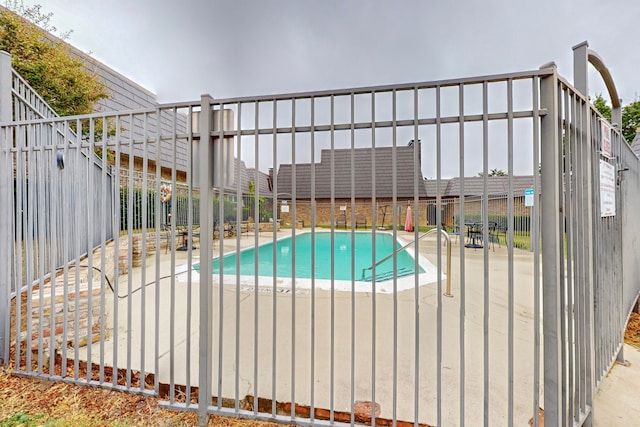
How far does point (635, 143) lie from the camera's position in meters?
5.36

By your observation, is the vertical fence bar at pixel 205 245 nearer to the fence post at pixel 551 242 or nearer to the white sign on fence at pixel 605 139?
the fence post at pixel 551 242

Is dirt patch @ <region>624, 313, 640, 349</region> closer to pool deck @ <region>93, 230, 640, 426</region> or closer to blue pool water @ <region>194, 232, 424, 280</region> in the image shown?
pool deck @ <region>93, 230, 640, 426</region>

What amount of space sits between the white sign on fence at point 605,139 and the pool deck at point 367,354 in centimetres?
156

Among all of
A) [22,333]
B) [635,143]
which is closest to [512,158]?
[22,333]

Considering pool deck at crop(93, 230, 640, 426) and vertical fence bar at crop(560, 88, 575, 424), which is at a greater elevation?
vertical fence bar at crop(560, 88, 575, 424)

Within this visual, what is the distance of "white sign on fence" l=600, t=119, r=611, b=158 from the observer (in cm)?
191

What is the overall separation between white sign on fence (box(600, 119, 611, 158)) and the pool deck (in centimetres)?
156

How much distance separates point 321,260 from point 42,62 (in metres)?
7.48

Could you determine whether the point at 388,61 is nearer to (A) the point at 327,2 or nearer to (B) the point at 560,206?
(A) the point at 327,2

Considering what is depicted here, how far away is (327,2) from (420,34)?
234 centimetres

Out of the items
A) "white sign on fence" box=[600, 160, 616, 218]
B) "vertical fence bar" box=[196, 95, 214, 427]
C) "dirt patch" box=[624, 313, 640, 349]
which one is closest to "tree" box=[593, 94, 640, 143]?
"dirt patch" box=[624, 313, 640, 349]

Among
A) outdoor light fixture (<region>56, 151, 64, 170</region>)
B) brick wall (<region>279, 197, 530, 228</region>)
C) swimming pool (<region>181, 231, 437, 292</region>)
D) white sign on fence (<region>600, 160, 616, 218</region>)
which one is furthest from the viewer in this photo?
brick wall (<region>279, 197, 530, 228</region>)

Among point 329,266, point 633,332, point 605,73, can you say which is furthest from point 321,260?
point 605,73

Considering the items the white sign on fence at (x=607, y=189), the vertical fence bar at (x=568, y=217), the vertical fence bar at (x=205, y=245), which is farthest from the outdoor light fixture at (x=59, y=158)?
the white sign on fence at (x=607, y=189)
